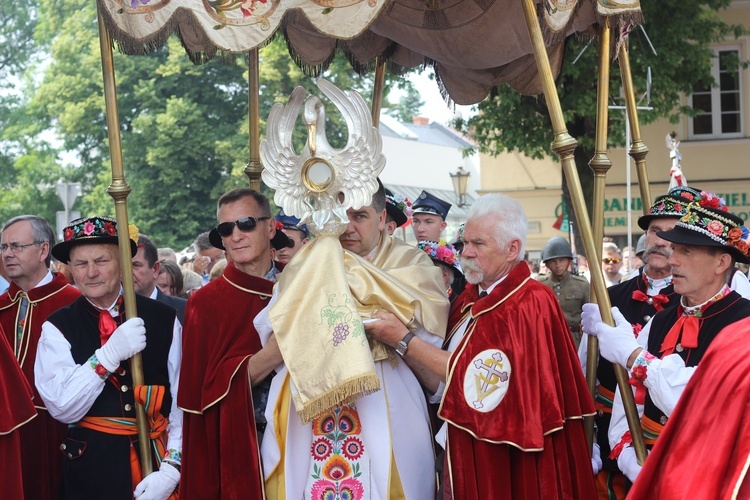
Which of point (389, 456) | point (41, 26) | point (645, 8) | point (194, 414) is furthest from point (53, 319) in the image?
point (41, 26)

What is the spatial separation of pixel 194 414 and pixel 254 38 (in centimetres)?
175

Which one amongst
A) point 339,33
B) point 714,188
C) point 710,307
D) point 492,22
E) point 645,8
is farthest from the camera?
point 714,188

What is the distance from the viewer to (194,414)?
4.73 metres

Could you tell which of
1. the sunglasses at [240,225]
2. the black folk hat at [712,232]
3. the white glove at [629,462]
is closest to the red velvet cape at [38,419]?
the sunglasses at [240,225]

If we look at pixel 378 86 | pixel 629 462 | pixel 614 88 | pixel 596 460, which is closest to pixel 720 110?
pixel 614 88

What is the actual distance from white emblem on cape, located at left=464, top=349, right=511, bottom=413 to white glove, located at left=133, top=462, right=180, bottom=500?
150 cm

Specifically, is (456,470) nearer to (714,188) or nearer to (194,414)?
(194,414)

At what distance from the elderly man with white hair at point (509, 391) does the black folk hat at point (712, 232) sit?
0.62 meters

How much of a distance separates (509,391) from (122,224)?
80.1 inches

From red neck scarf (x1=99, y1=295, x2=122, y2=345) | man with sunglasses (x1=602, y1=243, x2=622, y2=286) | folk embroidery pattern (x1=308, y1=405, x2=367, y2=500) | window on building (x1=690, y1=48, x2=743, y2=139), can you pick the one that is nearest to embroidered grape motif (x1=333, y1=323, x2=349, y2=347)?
folk embroidery pattern (x1=308, y1=405, x2=367, y2=500)

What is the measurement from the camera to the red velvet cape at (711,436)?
2.27m

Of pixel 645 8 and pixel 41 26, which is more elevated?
pixel 41 26

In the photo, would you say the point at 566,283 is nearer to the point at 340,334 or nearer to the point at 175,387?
the point at 175,387

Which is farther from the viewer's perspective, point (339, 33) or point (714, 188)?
point (714, 188)
